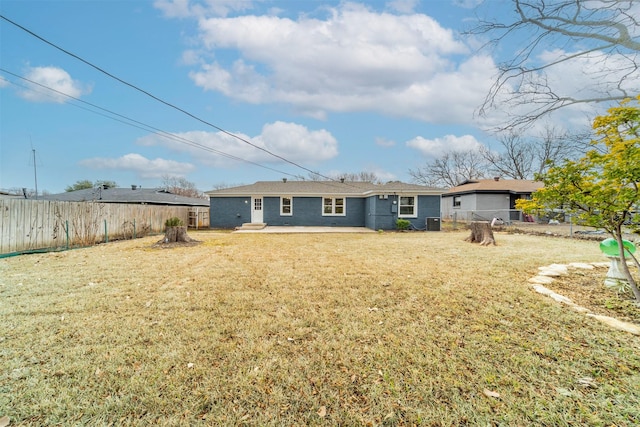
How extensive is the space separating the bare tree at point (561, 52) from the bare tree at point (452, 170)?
32.0m

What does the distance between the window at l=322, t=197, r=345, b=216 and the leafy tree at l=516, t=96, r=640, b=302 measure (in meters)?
14.5

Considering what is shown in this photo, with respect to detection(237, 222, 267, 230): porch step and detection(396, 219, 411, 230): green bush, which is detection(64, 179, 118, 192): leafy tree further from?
detection(396, 219, 411, 230): green bush

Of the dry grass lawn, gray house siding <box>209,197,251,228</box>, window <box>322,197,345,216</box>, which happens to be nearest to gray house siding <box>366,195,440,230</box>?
window <box>322,197,345,216</box>

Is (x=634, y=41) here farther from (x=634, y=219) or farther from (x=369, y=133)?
(x=369, y=133)

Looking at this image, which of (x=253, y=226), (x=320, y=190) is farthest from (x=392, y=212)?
(x=253, y=226)

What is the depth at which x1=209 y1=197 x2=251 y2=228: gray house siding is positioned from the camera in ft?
60.7

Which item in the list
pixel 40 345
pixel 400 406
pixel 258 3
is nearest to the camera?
pixel 400 406

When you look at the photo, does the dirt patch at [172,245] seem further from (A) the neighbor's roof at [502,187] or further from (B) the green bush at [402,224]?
(A) the neighbor's roof at [502,187]

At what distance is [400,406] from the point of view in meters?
1.97

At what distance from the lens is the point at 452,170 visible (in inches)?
1439

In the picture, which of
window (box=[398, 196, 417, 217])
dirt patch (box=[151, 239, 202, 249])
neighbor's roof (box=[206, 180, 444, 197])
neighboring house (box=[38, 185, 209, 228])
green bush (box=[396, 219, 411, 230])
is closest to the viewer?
dirt patch (box=[151, 239, 202, 249])

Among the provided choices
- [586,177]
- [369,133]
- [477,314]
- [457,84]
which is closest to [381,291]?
[477,314]

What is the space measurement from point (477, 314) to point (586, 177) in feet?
8.82

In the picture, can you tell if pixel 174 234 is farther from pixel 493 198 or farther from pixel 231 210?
pixel 493 198
